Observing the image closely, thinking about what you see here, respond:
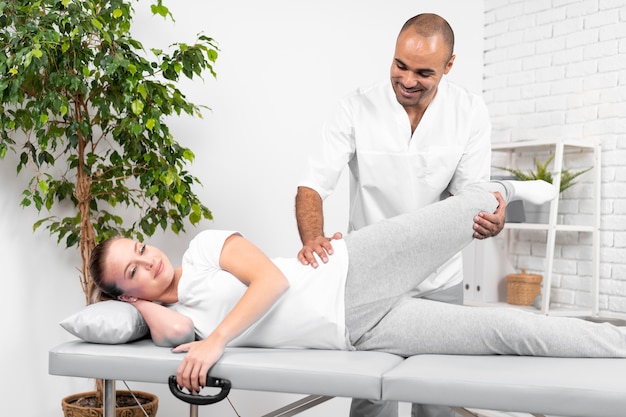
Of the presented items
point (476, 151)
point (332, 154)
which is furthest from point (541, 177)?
point (332, 154)

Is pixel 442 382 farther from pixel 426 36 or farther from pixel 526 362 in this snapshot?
pixel 426 36

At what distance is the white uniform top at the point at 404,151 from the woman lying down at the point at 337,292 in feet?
1.12

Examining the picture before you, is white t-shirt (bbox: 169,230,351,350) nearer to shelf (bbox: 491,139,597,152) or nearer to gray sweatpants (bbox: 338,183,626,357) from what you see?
gray sweatpants (bbox: 338,183,626,357)

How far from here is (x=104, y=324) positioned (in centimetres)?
163

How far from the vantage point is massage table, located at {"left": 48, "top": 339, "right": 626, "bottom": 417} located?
1326 mm

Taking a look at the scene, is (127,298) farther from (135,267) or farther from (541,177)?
(541,177)

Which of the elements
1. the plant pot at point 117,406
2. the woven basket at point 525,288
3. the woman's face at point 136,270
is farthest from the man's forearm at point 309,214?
the woven basket at point 525,288

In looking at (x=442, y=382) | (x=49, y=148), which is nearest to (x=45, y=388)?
(x=49, y=148)

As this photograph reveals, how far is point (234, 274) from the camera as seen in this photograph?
1647 millimetres

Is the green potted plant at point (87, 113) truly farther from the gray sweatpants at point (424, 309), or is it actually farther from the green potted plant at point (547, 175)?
the green potted plant at point (547, 175)

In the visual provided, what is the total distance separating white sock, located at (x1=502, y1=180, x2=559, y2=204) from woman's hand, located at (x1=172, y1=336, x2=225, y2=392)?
0.88m

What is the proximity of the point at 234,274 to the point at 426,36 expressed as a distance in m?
0.81

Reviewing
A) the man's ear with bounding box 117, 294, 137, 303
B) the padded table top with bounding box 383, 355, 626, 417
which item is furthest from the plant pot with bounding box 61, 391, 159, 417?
the padded table top with bounding box 383, 355, 626, 417

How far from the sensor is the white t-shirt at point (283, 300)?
1646 mm
